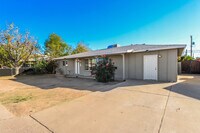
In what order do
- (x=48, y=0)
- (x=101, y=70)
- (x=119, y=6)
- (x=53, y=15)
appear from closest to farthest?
(x=101, y=70), (x=119, y=6), (x=48, y=0), (x=53, y=15)

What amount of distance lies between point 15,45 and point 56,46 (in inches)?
495

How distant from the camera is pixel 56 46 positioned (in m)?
30.0

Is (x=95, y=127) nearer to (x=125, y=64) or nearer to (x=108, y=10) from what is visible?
(x=125, y=64)

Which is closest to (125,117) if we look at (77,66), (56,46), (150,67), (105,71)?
(105,71)

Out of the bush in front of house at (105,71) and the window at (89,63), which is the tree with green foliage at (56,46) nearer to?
the window at (89,63)

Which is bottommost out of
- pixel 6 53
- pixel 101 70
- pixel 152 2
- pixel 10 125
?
pixel 10 125

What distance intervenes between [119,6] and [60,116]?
1090cm

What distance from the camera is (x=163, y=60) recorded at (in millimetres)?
8609

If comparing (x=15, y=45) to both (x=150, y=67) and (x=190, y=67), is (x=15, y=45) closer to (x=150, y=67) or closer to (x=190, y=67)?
(x=150, y=67)

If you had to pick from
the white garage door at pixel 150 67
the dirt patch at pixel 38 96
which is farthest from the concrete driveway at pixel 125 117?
the white garage door at pixel 150 67

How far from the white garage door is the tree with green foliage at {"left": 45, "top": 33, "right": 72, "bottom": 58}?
23.5 metres

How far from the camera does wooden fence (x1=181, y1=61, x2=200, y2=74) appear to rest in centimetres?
1493

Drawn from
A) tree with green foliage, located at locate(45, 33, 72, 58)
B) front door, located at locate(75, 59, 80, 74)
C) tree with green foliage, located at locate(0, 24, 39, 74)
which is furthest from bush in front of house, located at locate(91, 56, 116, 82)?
tree with green foliage, located at locate(45, 33, 72, 58)

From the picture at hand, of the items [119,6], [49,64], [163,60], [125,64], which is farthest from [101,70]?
[49,64]
